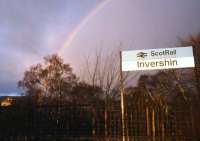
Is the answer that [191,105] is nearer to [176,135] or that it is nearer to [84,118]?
[176,135]

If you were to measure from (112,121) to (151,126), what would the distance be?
1167 mm

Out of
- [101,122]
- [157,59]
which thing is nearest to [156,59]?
[157,59]

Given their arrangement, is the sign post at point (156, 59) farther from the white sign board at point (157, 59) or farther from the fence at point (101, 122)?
the fence at point (101, 122)

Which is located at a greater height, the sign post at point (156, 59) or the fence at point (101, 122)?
the sign post at point (156, 59)

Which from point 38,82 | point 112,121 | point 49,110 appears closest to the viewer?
point 112,121

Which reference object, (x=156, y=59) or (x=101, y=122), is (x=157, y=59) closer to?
(x=156, y=59)

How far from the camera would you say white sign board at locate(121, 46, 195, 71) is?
8578 millimetres

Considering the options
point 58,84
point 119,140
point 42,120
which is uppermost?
point 58,84

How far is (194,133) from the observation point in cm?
880

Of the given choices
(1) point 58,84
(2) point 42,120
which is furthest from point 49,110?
(1) point 58,84

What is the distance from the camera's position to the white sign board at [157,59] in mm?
8578

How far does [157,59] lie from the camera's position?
8.67m

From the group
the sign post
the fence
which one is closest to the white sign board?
the sign post

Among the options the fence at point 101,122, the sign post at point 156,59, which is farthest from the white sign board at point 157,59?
the fence at point 101,122
